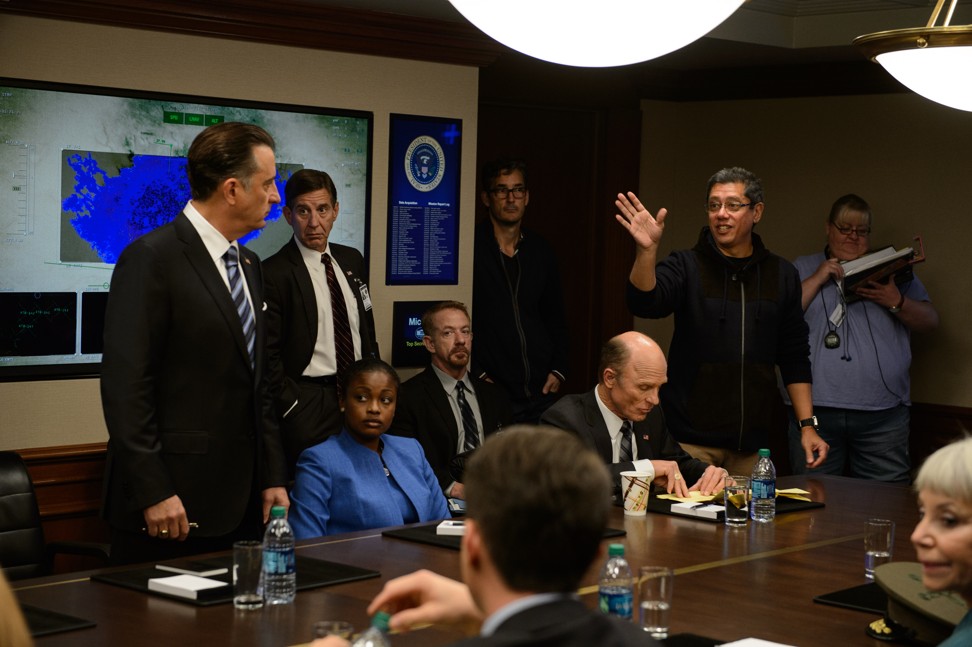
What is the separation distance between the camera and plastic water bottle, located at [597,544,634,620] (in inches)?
97.0

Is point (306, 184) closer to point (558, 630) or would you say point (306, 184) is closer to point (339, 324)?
point (339, 324)

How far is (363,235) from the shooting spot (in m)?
5.65

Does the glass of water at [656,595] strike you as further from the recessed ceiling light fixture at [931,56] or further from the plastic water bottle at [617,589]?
the recessed ceiling light fixture at [931,56]

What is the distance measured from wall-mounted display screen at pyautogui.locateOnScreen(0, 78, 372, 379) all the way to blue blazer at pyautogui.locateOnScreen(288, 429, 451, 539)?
144 centimetres

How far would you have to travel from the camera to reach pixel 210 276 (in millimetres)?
3398

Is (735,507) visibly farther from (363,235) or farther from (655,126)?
(655,126)

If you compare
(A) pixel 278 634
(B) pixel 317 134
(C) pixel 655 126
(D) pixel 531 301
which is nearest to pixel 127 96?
(B) pixel 317 134

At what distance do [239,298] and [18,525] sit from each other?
3.20 feet

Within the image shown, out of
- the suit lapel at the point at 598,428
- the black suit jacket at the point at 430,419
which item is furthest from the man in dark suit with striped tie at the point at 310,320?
the suit lapel at the point at 598,428

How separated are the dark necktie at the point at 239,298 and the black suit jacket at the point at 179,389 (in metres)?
0.02

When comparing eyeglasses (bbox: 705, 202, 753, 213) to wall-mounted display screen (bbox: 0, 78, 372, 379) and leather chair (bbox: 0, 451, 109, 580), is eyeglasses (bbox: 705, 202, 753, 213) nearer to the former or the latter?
wall-mounted display screen (bbox: 0, 78, 372, 379)

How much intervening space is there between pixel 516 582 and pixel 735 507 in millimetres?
2214

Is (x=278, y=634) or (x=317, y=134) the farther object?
(x=317, y=134)

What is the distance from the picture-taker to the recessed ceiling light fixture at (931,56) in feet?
9.29
